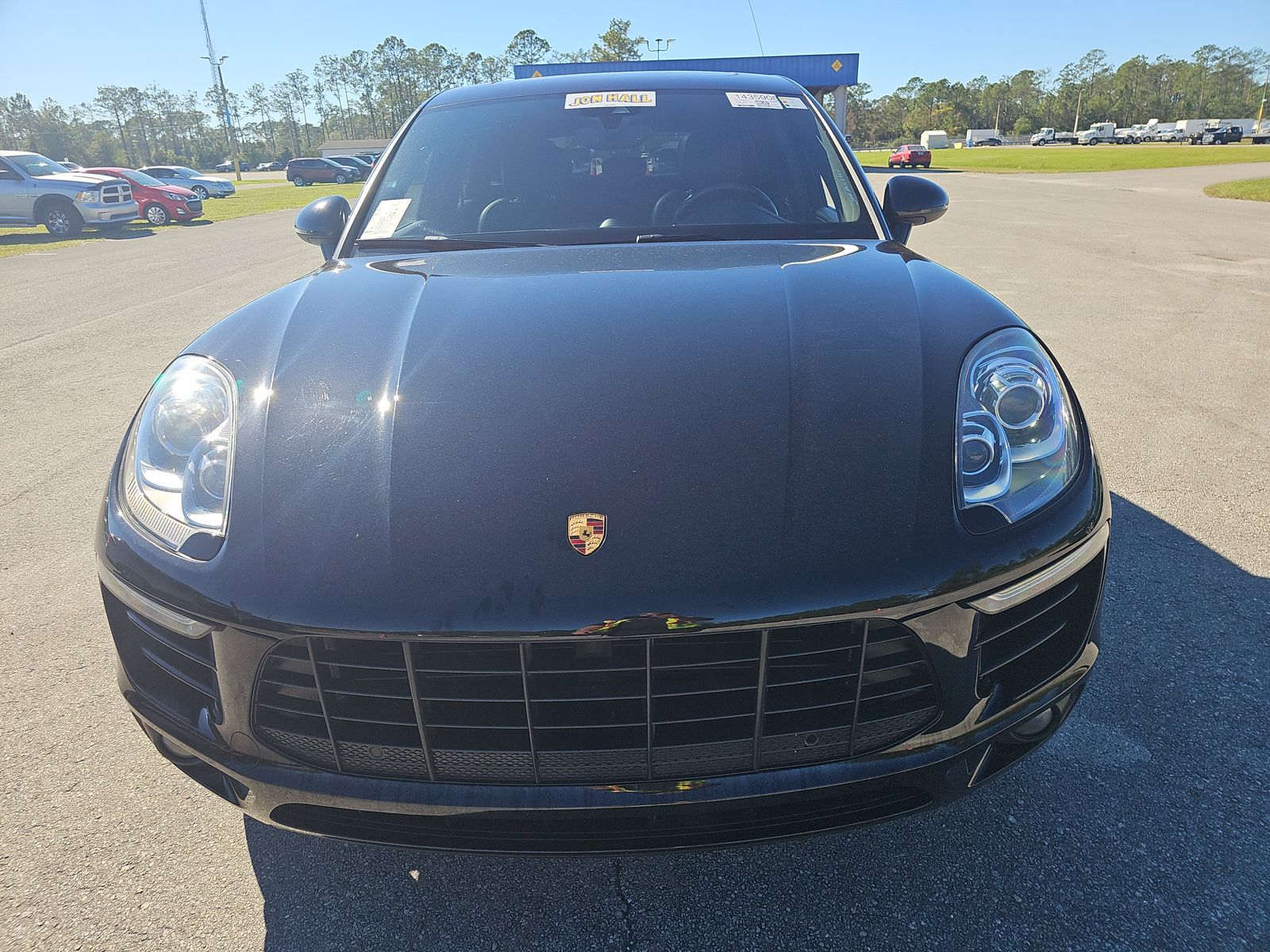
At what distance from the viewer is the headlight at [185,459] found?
1.52 m

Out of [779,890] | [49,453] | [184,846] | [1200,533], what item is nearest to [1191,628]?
[1200,533]

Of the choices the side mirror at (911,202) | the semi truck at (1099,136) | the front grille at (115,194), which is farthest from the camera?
the semi truck at (1099,136)

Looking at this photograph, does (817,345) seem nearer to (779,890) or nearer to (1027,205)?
(779,890)

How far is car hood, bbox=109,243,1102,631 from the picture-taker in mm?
1331

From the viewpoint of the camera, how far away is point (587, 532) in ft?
4.54

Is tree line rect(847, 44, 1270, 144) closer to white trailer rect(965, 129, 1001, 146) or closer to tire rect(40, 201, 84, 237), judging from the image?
white trailer rect(965, 129, 1001, 146)

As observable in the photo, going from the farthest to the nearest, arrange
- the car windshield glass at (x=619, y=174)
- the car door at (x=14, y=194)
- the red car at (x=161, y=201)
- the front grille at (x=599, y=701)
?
the red car at (x=161, y=201), the car door at (x=14, y=194), the car windshield glass at (x=619, y=174), the front grille at (x=599, y=701)

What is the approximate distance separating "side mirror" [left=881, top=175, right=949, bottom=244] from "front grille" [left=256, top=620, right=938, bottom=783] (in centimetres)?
182

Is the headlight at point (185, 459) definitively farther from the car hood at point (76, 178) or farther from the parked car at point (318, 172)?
the parked car at point (318, 172)

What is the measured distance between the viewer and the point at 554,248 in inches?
94.0

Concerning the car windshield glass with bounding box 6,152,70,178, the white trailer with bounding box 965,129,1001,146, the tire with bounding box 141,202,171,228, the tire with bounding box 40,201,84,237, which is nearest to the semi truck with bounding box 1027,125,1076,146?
the white trailer with bounding box 965,129,1001,146

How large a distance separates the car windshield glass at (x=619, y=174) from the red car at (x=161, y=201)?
67.9ft

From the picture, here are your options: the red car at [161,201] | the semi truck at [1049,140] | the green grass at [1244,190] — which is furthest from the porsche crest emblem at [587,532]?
the semi truck at [1049,140]

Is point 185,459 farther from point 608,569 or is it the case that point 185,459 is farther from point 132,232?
point 132,232
